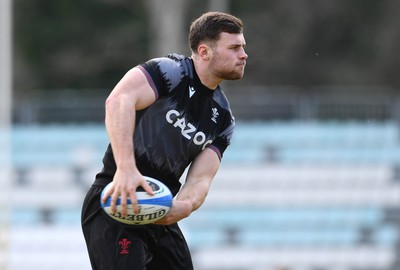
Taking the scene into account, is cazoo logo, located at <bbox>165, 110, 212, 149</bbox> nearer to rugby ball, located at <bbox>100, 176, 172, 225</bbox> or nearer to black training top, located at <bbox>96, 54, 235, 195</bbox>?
black training top, located at <bbox>96, 54, 235, 195</bbox>

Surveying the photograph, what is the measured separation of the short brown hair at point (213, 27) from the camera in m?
5.26

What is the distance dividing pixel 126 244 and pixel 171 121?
0.72 meters

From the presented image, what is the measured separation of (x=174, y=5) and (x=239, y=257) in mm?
14404

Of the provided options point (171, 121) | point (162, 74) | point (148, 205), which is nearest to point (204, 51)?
point (162, 74)

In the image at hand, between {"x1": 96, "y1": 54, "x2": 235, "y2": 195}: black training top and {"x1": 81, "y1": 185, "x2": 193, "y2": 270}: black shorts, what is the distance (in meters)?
0.21

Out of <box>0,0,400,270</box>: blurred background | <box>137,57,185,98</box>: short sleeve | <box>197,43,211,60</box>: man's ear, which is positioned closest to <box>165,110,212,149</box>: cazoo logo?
<box>137,57,185,98</box>: short sleeve

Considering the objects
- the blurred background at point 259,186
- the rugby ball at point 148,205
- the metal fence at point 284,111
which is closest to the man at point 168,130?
the rugby ball at point 148,205

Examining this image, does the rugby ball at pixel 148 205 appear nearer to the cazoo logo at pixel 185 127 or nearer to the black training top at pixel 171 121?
the black training top at pixel 171 121

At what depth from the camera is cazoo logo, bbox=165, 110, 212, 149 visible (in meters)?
5.30

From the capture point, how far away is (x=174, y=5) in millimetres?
26734

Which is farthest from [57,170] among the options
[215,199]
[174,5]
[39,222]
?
[174,5]

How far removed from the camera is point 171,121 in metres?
5.30

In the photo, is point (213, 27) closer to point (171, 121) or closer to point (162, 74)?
point (162, 74)

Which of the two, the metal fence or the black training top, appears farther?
the metal fence
